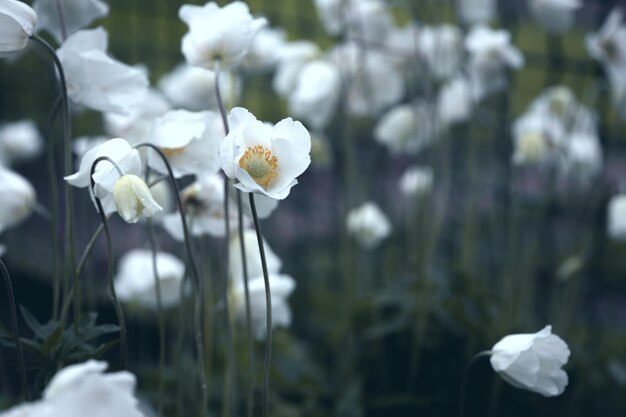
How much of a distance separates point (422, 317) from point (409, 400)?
0.57 ft

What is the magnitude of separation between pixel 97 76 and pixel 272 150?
12.8 inches

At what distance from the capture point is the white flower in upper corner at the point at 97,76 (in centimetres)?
111

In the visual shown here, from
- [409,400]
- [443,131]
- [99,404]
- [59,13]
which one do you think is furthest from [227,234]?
[443,131]

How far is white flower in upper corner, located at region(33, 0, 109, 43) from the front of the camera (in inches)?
48.6

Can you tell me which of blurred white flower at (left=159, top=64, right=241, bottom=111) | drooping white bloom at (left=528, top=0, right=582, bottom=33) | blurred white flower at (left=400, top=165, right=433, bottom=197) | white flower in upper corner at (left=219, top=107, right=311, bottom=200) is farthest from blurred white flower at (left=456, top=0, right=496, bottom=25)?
white flower in upper corner at (left=219, top=107, right=311, bottom=200)

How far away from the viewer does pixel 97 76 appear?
1131 millimetres

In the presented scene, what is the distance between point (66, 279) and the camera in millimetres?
1156

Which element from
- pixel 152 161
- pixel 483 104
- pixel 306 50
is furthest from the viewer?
pixel 483 104

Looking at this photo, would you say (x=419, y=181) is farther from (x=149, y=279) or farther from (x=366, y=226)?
(x=149, y=279)

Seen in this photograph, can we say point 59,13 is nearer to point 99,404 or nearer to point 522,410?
point 99,404

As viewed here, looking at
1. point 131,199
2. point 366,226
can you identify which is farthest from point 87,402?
point 366,226

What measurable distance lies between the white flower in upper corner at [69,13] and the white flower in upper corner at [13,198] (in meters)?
0.25

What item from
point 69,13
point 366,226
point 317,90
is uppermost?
point 69,13

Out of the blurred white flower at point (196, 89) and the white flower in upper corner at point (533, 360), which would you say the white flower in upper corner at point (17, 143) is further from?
the white flower in upper corner at point (533, 360)
